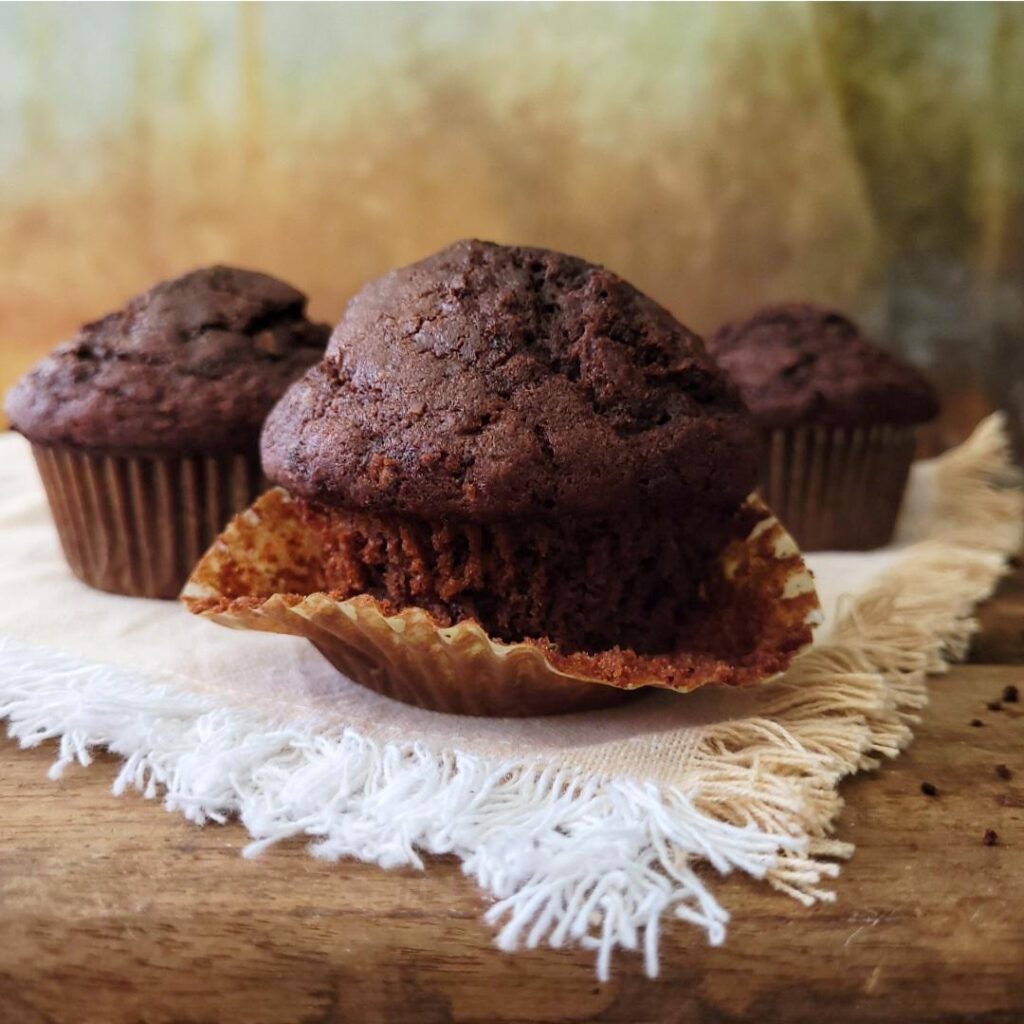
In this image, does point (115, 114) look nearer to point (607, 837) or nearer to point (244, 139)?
point (244, 139)

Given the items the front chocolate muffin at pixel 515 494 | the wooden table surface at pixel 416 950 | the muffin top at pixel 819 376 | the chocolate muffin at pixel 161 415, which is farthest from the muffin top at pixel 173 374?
the muffin top at pixel 819 376

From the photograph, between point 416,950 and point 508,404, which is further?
point 508,404

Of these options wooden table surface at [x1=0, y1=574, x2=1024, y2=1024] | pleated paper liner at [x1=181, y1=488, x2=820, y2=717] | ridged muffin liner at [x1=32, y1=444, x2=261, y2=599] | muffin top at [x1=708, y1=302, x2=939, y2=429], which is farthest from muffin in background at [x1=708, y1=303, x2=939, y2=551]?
wooden table surface at [x1=0, y1=574, x2=1024, y2=1024]

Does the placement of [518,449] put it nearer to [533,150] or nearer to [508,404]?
[508,404]

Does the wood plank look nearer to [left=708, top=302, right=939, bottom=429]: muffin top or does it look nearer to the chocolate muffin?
the chocolate muffin

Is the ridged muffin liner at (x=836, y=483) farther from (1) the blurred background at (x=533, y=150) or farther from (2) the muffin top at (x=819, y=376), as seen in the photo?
(1) the blurred background at (x=533, y=150)

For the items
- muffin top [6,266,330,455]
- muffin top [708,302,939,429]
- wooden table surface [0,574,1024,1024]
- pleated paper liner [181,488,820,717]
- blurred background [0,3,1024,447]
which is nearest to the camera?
wooden table surface [0,574,1024,1024]

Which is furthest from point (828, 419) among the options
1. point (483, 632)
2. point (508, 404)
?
point (483, 632)
